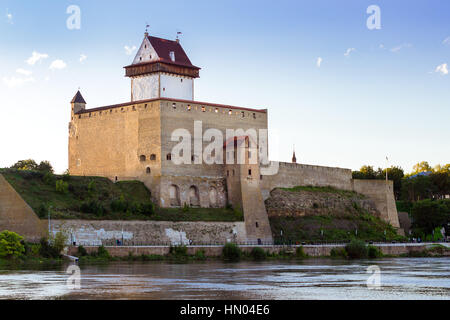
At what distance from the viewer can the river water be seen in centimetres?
2745

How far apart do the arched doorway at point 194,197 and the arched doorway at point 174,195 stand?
49.4 inches

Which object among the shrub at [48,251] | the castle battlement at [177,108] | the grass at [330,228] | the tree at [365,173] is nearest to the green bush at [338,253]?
the grass at [330,228]

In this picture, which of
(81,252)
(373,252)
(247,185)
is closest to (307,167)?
(247,185)

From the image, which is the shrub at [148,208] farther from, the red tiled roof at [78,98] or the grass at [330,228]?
the red tiled roof at [78,98]

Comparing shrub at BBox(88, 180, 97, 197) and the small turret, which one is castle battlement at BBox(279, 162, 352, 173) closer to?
the small turret

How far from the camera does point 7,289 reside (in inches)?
1120

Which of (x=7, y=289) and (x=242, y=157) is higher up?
(x=242, y=157)

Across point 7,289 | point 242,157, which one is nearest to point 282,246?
point 242,157

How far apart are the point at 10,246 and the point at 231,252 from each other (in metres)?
13.6

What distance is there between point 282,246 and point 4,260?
18527 mm

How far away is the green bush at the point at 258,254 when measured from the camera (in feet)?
164

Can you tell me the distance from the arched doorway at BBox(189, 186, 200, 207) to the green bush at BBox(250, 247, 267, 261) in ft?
30.1

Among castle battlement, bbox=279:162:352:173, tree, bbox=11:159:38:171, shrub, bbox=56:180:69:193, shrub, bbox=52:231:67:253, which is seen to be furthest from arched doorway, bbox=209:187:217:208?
tree, bbox=11:159:38:171
